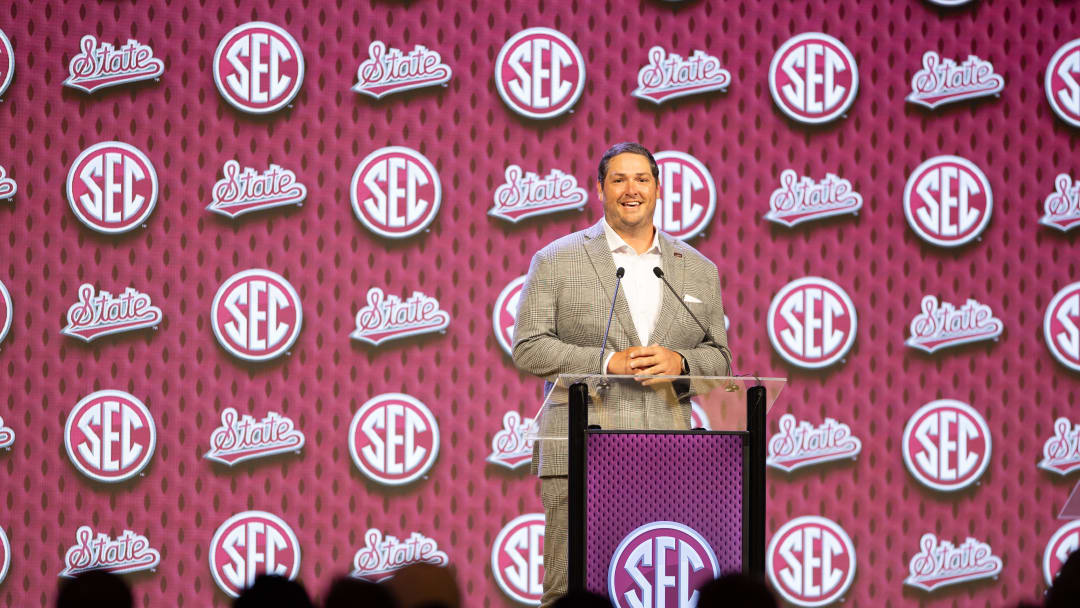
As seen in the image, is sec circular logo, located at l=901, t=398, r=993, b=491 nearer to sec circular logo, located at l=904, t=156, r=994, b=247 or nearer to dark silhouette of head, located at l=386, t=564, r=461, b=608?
sec circular logo, located at l=904, t=156, r=994, b=247

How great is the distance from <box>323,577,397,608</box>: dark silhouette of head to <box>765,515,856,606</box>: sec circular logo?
10.1 ft

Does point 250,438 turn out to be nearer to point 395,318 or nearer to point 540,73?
point 395,318

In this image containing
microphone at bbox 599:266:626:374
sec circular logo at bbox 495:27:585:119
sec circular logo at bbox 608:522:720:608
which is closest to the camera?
sec circular logo at bbox 608:522:720:608

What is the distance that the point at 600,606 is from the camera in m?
1.50

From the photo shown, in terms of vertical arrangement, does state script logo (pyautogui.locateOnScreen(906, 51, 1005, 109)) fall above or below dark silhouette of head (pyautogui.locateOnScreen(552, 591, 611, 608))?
above

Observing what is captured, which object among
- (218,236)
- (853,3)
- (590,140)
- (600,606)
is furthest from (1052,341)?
(600,606)

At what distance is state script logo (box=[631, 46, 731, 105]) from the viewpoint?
→ 4477 mm

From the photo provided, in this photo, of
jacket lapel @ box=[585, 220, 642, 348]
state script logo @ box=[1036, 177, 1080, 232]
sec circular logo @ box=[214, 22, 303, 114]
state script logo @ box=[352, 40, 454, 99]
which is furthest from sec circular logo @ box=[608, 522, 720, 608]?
state script logo @ box=[1036, 177, 1080, 232]

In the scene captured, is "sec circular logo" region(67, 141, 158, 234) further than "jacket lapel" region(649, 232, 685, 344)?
Yes

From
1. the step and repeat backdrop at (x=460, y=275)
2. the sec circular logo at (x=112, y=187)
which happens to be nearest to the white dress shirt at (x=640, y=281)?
the step and repeat backdrop at (x=460, y=275)

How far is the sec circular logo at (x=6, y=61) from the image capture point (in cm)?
443

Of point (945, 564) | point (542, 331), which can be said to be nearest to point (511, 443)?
point (542, 331)

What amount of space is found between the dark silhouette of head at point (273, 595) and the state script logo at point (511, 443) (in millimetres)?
2784

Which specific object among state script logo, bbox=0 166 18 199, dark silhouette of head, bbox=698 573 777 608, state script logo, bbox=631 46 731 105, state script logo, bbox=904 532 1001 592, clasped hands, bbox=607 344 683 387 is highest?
state script logo, bbox=631 46 731 105
